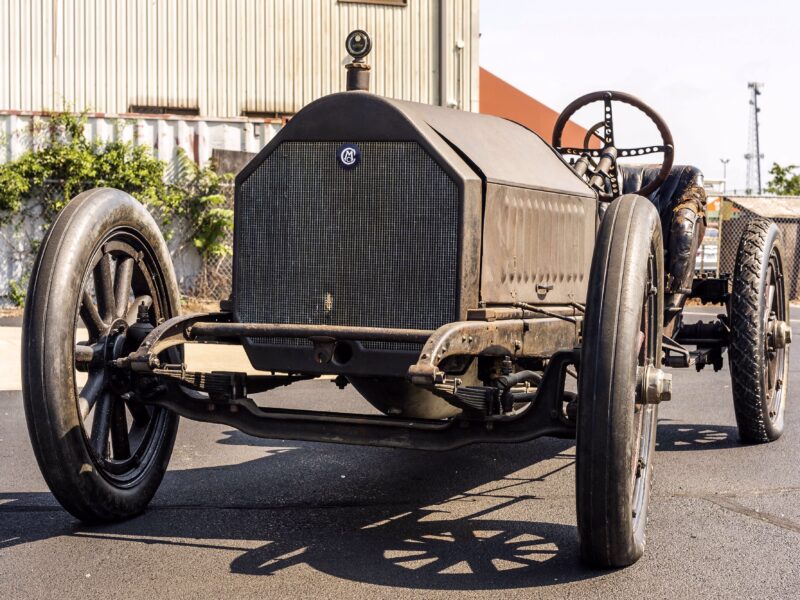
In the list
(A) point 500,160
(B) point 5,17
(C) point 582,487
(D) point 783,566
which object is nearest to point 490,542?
(C) point 582,487

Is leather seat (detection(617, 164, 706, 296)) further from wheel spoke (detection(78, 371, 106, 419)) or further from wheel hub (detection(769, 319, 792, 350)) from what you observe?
wheel spoke (detection(78, 371, 106, 419))

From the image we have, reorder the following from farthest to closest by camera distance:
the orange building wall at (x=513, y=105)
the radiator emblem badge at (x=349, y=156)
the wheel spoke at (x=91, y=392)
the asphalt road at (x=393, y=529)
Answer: the orange building wall at (x=513, y=105) < the radiator emblem badge at (x=349, y=156) < the wheel spoke at (x=91, y=392) < the asphalt road at (x=393, y=529)

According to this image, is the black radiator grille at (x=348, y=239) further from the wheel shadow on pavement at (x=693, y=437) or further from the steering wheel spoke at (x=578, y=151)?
the wheel shadow on pavement at (x=693, y=437)

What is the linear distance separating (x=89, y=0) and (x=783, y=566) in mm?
16406

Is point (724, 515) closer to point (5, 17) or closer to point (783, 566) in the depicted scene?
point (783, 566)

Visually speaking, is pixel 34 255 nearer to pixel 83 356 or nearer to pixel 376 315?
pixel 83 356

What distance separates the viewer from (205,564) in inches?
158

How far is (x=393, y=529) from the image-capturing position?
4574mm

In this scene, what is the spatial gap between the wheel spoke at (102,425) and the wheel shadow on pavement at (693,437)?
3360 millimetres

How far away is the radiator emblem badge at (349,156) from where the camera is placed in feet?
14.6

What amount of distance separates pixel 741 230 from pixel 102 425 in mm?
16376

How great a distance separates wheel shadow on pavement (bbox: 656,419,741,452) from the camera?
21.6ft

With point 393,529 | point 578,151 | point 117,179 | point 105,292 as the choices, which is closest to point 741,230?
point 117,179

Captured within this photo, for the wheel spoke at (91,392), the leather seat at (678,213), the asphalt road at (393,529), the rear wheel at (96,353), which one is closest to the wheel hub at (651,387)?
the asphalt road at (393,529)
